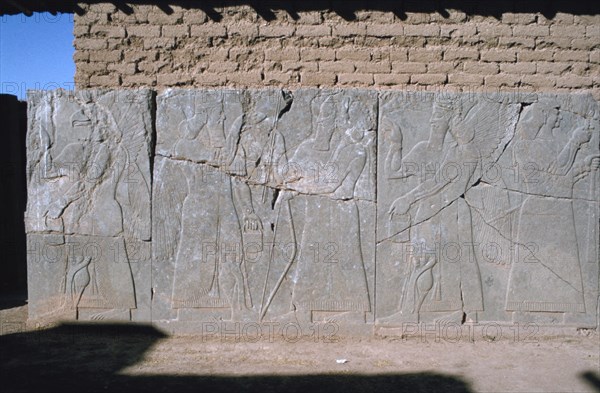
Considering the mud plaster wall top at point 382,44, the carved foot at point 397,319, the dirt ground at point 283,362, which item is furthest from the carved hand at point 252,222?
the mud plaster wall top at point 382,44

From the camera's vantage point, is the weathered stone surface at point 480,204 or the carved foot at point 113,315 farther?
the carved foot at point 113,315

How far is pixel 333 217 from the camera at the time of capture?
14.0ft

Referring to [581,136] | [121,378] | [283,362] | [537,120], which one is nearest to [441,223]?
[537,120]

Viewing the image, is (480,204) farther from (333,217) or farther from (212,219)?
(212,219)

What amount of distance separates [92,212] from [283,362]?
247cm

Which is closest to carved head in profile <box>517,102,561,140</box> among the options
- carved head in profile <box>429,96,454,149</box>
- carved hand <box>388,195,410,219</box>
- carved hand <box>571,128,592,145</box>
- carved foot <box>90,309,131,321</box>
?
carved hand <box>571,128,592,145</box>

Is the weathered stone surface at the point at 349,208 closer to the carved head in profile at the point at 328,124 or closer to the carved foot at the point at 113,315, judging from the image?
the carved head in profile at the point at 328,124

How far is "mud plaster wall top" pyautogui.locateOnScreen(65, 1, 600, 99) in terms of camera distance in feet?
16.4

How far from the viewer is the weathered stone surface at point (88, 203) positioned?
14.3 ft

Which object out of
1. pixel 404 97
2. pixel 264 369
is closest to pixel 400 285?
pixel 264 369

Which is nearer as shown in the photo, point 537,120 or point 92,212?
point 537,120

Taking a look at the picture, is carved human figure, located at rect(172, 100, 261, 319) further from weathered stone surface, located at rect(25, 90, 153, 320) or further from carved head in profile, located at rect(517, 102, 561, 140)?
carved head in profile, located at rect(517, 102, 561, 140)

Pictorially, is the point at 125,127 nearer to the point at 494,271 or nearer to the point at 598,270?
the point at 494,271

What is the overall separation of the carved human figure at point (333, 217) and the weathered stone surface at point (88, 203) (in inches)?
64.0
